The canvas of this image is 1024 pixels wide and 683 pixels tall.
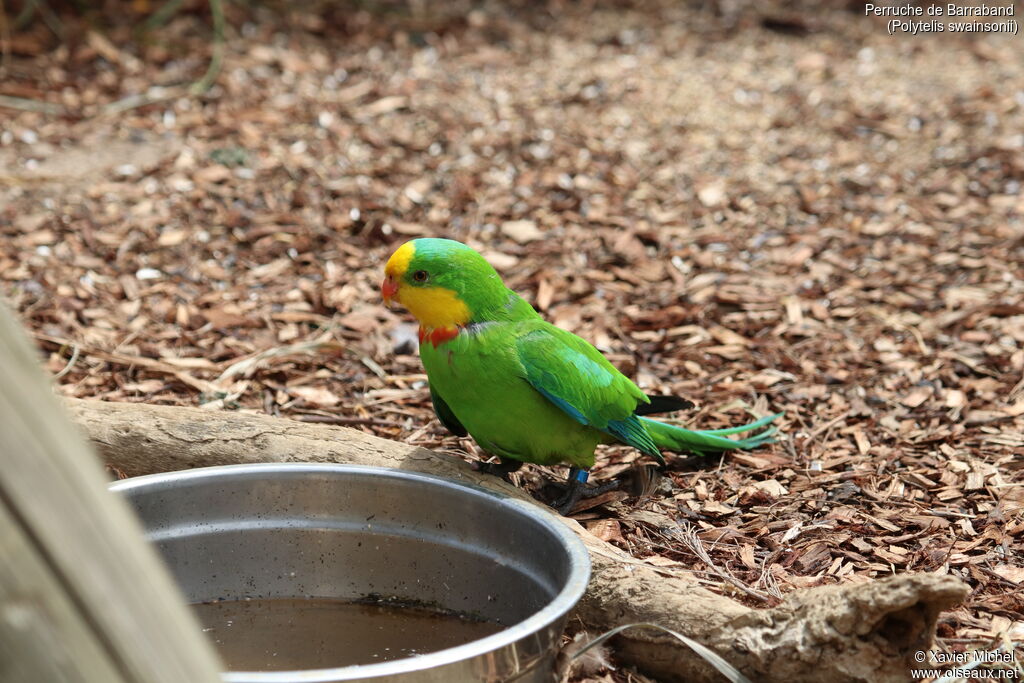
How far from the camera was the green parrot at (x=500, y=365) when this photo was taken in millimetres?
3012

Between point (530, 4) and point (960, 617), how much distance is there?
6488 mm

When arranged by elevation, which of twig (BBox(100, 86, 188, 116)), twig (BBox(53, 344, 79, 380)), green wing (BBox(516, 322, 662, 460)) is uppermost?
twig (BBox(100, 86, 188, 116))

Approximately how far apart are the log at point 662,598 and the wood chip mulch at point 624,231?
0.19 metres

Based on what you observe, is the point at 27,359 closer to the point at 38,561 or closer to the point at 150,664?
the point at 38,561

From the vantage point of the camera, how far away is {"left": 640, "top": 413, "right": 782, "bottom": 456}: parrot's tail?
11.1 feet

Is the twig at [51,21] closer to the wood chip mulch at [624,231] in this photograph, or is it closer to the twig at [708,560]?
the wood chip mulch at [624,231]

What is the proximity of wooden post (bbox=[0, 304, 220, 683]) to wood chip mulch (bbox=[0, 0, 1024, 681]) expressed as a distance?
1565mm

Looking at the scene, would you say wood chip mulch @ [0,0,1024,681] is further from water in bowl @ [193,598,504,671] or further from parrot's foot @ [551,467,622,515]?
water in bowl @ [193,598,504,671]

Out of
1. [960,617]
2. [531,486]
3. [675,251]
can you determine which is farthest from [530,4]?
[960,617]

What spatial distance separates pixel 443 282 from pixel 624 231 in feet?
7.63

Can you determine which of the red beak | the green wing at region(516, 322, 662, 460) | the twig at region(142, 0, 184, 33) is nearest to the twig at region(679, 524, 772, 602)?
the green wing at region(516, 322, 662, 460)

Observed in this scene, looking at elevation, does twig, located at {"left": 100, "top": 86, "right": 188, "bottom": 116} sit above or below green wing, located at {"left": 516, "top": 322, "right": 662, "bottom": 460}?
above

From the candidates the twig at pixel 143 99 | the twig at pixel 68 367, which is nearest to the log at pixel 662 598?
the twig at pixel 68 367

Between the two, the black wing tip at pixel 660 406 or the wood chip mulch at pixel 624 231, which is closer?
the black wing tip at pixel 660 406
